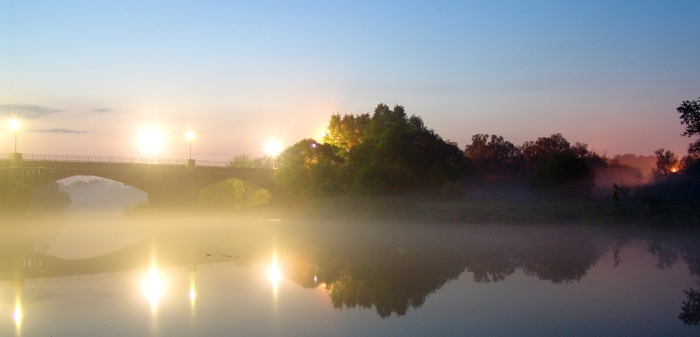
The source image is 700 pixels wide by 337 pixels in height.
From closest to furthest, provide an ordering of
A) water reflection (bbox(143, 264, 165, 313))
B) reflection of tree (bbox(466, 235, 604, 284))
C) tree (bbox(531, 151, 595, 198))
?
water reflection (bbox(143, 264, 165, 313)), reflection of tree (bbox(466, 235, 604, 284)), tree (bbox(531, 151, 595, 198))

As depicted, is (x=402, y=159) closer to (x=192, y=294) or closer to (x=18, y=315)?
(x=192, y=294)

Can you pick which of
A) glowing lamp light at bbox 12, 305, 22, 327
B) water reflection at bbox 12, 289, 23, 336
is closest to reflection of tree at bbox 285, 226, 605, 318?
water reflection at bbox 12, 289, 23, 336

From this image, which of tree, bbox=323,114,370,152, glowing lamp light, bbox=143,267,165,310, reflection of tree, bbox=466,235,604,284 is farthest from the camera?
tree, bbox=323,114,370,152

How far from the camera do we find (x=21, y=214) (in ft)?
165

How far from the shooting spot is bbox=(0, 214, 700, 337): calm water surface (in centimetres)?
1062

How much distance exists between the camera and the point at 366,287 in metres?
14.4

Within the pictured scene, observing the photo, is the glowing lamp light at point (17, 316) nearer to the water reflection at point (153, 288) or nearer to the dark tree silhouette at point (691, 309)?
the water reflection at point (153, 288)

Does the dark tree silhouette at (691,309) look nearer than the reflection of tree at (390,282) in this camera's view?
Yes

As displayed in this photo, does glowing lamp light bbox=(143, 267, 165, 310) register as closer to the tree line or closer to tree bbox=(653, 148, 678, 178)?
the tree line

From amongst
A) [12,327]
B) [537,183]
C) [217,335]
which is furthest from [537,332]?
[537,183]

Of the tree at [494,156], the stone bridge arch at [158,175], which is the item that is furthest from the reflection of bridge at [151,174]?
the tree at [494,156]

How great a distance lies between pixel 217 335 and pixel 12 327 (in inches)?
159

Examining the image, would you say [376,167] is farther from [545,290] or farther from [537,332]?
[537,332]

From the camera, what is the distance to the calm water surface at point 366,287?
34.8 feet
